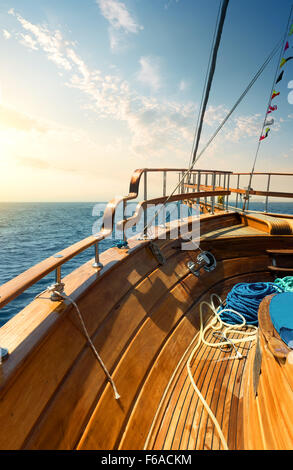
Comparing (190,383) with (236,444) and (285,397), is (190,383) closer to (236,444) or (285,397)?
(236,444)

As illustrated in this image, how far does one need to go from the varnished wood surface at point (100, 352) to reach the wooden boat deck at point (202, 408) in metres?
0.11

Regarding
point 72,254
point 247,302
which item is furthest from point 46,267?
point 247,302

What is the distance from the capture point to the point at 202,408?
1881 millimetres

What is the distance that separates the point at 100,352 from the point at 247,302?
206 centimetres

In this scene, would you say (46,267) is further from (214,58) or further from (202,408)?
(214,58)

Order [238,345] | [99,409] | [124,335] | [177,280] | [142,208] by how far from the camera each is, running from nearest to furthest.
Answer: [99,409], [124,335], [238,345], [142,208], [177,280]

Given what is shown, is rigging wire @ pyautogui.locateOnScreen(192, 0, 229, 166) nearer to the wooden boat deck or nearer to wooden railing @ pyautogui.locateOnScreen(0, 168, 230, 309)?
wooden railing @ pyautogui.locateOnScreen(0, 168, 230, 309)

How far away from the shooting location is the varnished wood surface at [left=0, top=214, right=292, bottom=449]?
3.93 ft

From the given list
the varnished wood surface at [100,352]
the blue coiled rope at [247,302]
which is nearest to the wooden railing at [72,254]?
the varnished wood surface at [100,352]

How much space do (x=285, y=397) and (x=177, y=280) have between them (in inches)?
74.2

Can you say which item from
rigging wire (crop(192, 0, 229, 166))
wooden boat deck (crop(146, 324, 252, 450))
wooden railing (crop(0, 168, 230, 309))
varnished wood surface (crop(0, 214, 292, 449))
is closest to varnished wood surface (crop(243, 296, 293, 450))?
wooden boat deck (crop(146, 324, 252, 450))

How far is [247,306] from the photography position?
300 centimetres

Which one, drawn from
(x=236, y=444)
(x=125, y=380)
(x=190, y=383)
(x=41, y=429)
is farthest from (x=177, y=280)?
(x=41, y=429)

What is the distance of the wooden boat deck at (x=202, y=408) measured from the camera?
1634 mm
